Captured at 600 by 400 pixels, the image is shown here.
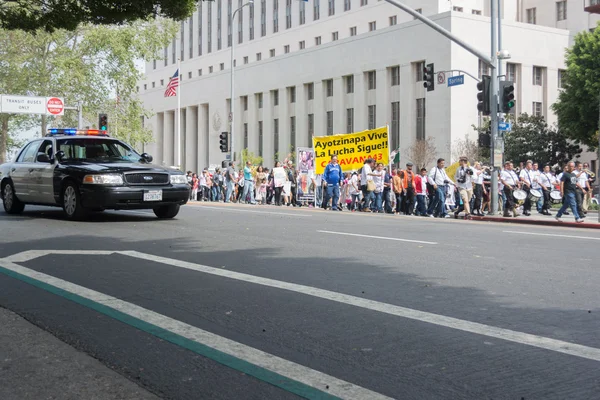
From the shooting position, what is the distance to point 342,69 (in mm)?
66938

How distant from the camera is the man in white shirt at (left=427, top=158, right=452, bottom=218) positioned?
21953 millimetres

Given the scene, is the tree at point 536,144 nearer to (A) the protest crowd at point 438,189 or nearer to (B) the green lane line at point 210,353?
(A) the protest crowd at point 438,189

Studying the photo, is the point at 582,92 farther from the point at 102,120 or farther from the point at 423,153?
the point at 102,120

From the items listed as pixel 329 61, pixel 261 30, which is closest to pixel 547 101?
pixel 329 61

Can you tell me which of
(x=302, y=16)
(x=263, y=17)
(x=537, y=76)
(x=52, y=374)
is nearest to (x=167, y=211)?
(x=52, y=374)

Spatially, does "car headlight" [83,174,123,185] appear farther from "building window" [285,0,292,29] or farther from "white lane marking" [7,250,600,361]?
"building window" [285,0,292,29]

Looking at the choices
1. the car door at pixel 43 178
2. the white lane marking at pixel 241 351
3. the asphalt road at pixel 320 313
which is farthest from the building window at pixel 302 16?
the white lane marking at pixel 241 351

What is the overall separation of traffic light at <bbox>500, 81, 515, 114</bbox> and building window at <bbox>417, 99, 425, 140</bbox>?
126 ft

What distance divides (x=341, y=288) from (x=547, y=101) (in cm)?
5901

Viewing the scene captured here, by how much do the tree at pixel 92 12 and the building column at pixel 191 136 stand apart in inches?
2970

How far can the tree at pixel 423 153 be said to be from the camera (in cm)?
5628

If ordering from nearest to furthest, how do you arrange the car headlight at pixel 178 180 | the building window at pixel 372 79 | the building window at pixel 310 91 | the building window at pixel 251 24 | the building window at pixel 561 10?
the car headlight at pixel 178 180 < the building window at pixel 372 79 < the building window at pixel 561 10 < the building window at pixel 310 91 < the building window at pixel 251 24

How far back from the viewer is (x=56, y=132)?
55.2 ft

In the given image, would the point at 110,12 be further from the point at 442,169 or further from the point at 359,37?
the point at 359,37
